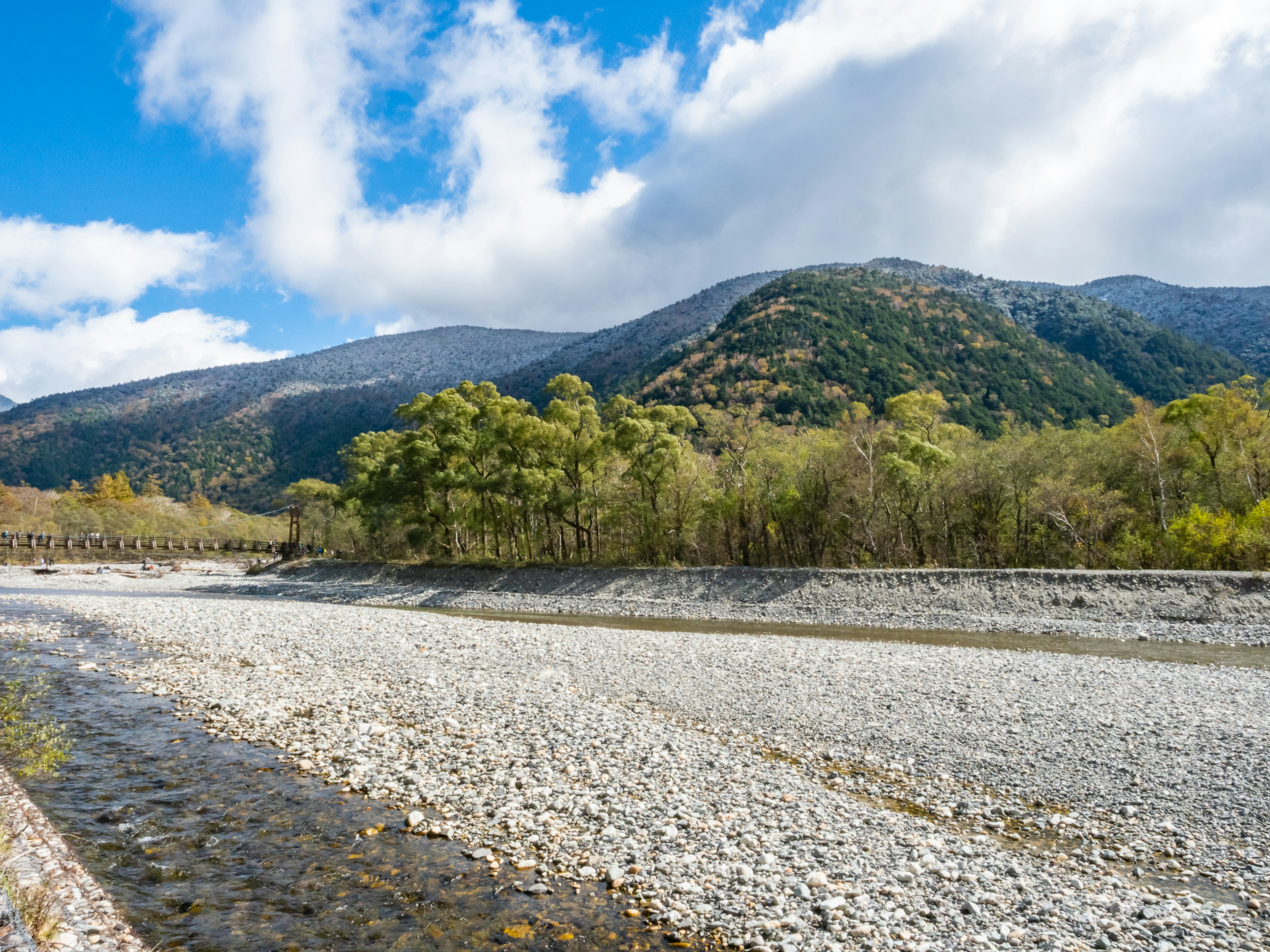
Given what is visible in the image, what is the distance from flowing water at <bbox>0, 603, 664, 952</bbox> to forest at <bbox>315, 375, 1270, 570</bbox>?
29.6 m

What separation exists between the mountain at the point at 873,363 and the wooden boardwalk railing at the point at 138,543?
59.5 metres

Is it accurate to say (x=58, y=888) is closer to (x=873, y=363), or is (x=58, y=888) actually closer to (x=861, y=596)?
(x=861, y=596)

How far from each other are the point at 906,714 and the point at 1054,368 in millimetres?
109729

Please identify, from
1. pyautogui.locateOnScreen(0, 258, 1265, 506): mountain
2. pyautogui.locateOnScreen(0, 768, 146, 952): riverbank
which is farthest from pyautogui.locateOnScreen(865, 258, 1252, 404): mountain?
pyautogui.locateOnScreen(0, 768, 146, 952): riverbank

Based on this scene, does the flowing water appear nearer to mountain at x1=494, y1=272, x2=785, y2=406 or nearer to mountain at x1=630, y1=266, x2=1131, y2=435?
mountain at x1=630, y1=266, x2=1131, y2=435

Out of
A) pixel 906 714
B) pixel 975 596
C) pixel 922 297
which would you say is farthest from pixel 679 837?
pixel 922 297

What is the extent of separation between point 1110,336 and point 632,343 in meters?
96.2

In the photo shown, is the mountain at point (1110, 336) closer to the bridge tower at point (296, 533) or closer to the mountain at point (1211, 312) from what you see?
the mountain at point (1211, 312)

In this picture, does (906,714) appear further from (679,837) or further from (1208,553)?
(1208,553)

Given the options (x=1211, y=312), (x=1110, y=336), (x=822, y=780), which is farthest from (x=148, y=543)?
(x=1211, y=312)

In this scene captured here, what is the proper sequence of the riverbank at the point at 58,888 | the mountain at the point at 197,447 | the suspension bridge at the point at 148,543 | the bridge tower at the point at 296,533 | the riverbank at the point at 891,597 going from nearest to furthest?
the riverbank at the point at 58,888
the riverbank at the point at 891,597
the bridge tower at the point at 296,533
the suspension bridge at the point at 148,543
the mountain at the point at 197,447

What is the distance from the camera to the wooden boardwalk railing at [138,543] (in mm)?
70688

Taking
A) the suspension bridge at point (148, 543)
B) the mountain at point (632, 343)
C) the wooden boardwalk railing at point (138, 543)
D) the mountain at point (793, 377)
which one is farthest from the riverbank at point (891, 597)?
the mountain at point (632, 343)

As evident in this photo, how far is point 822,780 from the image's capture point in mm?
9305
